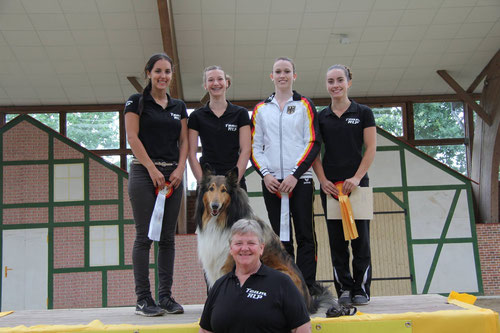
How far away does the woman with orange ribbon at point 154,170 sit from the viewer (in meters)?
3.08

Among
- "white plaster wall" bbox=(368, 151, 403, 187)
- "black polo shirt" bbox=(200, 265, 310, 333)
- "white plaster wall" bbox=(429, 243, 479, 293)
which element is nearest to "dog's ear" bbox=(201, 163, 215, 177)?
"black polo shirt" bbox=(200, 265, 310, 333)

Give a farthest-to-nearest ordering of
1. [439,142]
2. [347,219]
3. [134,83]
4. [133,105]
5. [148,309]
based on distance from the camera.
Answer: [439,142], [134,83], [347,219], [133,105], [148,309]

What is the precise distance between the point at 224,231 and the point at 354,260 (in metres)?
1.04

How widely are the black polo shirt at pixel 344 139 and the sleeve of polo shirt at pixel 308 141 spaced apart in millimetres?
137

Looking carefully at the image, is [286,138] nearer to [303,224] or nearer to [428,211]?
[303,224]

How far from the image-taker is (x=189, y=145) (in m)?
3.33

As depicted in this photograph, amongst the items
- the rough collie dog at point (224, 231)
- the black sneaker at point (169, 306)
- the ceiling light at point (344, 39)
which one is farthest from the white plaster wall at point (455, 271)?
the black sneaker at point (169, 306)

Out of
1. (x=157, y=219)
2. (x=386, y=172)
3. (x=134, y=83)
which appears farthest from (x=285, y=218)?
(x=134, y=83)

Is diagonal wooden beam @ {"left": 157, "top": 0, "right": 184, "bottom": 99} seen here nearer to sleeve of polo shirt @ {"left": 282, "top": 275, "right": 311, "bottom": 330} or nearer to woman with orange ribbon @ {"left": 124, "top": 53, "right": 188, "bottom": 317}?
woman with orange ribbon @ {"left": 124, "top": 53, "right": 188, "bottom": 317}

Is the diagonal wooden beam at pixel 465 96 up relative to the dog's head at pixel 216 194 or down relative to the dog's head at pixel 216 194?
up

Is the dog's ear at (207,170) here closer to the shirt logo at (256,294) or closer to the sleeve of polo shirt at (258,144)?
the sleeve of polo shirt at (258,144)

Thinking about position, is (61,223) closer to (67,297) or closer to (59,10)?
(67,297)

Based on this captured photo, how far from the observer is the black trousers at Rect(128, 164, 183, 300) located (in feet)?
10.1

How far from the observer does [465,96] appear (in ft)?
34.6
